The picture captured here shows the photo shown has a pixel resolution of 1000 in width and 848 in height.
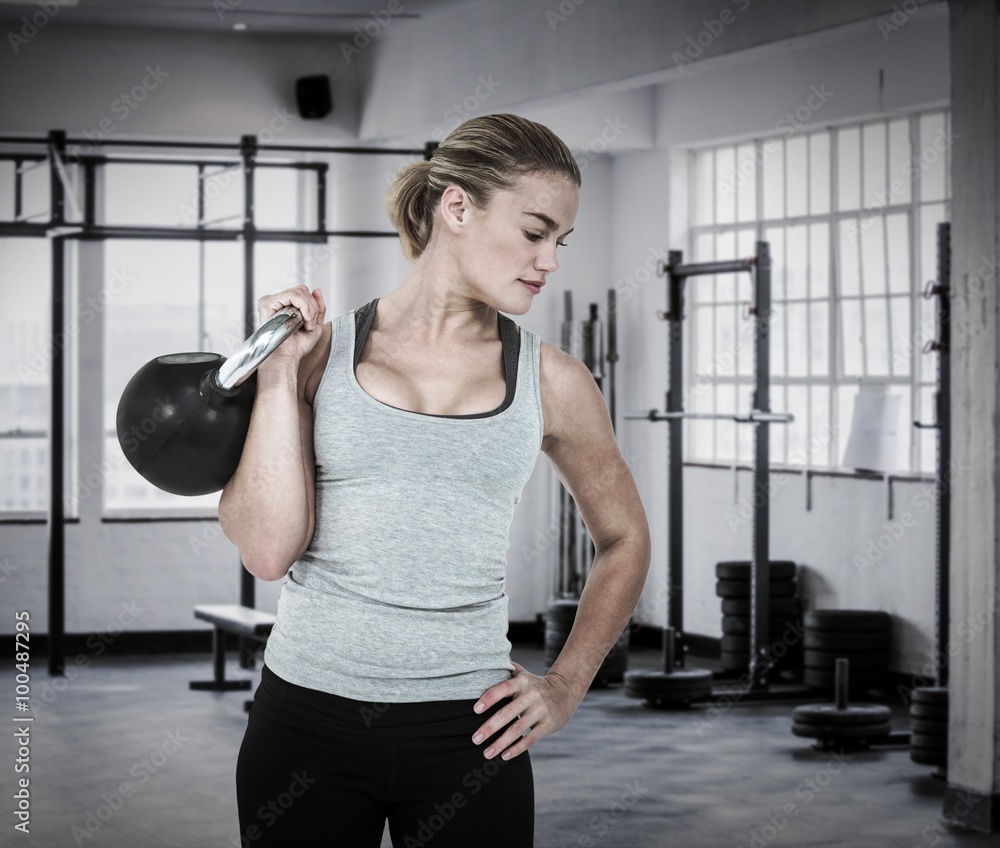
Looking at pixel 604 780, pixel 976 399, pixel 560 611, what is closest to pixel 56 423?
pixel 560 611

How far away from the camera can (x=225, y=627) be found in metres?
6.02

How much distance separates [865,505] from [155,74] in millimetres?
4103

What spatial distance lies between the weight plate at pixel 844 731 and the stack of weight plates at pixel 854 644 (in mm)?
860

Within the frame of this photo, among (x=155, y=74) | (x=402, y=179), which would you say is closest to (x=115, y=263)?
(x=155, y=74)

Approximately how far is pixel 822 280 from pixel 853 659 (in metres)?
1.89

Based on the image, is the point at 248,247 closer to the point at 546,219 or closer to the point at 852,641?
the point at 852,641

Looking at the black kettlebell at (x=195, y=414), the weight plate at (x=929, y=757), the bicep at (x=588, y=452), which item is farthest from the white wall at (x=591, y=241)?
the black kettlebell at (x=195, y=414)

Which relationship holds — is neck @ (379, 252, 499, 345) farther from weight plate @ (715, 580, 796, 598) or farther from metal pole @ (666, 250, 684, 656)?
weight plate @ (715, 580, 796, 598)

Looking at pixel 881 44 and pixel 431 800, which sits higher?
pixel 881 44

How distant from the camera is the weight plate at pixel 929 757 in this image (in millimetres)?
4805

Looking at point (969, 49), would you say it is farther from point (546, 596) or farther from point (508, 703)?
point (546, 596)

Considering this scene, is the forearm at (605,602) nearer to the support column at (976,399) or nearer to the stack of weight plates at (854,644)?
the support column at (976,399)

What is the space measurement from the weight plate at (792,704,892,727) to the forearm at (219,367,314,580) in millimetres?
4135

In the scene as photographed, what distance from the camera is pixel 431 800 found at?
4.39 ft
